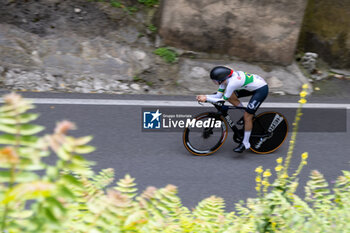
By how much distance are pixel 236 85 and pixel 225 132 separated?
1.01m

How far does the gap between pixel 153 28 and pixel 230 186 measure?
240 inches

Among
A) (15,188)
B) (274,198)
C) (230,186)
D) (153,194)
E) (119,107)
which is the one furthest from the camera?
(119,107)

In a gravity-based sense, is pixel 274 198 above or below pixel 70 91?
above

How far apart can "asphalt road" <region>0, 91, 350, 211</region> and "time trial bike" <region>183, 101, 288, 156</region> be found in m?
0.16

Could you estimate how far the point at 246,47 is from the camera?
10.7m

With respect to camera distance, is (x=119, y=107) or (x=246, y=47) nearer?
(x=119, y=107)

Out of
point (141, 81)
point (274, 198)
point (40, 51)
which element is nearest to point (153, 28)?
point (141, 81)

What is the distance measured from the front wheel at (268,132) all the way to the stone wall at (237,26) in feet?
12.6

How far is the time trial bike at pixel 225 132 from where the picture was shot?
267 inches

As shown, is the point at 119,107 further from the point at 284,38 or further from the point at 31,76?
the point at 284,38

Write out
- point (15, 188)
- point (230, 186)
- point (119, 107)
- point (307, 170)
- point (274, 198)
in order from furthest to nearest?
point (119, 107)
point (307, 170)
point (230, 186)
point (274, 198)
point (15, 188)

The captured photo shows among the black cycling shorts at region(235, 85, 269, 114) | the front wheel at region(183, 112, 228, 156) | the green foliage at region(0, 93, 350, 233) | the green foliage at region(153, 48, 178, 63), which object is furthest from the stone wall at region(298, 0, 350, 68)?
the green foliage at region(0, 93, 350, 233)

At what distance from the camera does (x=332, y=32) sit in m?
11.3

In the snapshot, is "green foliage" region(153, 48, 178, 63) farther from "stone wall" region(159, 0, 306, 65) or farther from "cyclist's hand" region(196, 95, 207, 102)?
"cyclist's hand" region(196, 95, 207, 102)
